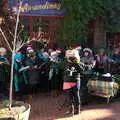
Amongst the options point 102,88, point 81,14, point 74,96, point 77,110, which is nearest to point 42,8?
point 81,14

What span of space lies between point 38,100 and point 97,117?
199 cm

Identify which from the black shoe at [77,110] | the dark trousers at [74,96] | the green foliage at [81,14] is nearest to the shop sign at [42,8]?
the green foliage at [81,14]

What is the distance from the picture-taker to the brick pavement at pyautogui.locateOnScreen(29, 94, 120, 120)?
8367mm

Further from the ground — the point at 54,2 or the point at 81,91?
the point at 54,2

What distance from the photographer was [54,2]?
1104 centimetres

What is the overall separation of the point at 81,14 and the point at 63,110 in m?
3.18

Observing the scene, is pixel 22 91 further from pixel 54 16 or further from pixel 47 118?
pixel 54 16

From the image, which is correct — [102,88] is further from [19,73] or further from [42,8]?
[42,8]

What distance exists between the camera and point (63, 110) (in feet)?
29.0

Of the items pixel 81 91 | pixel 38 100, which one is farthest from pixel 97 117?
pixel 38 100

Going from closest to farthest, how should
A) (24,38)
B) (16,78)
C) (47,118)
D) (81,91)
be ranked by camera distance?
1. (47,118)
2. (81,91)
3. (16,78)
4. (24,38)

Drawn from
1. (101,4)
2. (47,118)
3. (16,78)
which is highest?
(101,4)

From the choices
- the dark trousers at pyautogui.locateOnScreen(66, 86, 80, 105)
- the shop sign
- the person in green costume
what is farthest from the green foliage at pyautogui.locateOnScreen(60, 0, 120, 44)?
the dark trousers at pyautogui.locateOnScreen(66, 86, 80, 105)

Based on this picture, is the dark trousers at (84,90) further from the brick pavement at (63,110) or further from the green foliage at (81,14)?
the green foliage at (81,14)
